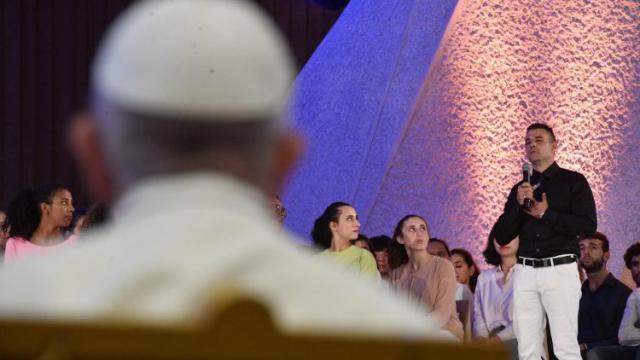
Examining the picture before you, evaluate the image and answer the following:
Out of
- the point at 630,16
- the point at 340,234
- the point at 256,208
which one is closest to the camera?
the point at 256,208

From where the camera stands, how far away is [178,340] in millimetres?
802

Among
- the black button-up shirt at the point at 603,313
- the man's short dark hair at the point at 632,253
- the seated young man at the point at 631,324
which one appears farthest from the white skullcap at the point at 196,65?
the man's short dark hair at the point at 632,253

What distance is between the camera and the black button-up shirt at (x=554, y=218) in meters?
6.07

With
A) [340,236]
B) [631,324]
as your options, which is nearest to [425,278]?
[340,236]

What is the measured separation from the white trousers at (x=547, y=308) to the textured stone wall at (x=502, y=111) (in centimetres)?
193

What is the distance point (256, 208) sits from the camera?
910 mm

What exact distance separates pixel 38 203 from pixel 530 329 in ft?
7.76

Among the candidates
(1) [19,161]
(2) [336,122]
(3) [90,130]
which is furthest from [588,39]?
(3) [90,130]

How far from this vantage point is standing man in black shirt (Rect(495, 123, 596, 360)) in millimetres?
6016

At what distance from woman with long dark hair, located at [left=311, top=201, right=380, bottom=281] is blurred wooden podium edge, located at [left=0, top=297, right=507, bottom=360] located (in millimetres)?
5177

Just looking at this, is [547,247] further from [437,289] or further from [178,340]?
[178,340]

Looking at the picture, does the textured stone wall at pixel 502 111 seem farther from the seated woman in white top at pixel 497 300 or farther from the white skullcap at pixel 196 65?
Answer: the white skullcap at pixel 196 65

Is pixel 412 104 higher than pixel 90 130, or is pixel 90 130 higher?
pixel 412 104

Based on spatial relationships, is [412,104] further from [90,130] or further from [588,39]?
[90,130]
